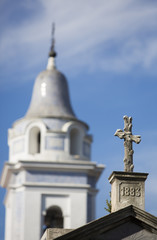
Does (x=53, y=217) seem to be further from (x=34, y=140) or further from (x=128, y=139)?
(x=128, y=139)

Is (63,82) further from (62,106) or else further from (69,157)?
(69,157)

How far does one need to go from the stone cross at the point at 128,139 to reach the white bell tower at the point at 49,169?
25.7 metres

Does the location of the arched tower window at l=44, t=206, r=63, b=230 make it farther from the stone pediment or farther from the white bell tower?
the stone pediment

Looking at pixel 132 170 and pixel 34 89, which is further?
pixel 34 89

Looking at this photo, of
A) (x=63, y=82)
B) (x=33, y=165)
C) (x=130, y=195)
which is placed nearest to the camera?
(x=130, y=195)

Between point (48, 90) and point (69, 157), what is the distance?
4.44 metres

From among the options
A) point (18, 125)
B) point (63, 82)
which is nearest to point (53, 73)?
point (63, 82)

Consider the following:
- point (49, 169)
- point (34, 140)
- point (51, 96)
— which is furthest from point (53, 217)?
point (51, 96)

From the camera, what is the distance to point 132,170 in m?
19.5

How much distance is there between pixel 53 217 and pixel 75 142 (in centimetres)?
455

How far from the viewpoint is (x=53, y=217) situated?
157ft

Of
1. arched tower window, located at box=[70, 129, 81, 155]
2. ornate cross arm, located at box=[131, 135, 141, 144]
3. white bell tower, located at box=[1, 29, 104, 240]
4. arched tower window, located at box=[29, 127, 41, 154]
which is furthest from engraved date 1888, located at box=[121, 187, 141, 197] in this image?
arched tower window, located at box=[70, 129, 81, 155]

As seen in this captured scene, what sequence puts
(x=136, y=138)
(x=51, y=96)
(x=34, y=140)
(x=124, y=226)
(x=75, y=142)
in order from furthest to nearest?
(x=51, y=96) → (x=75, y=142) → (x=34, y=140) → (x=136, y=138) → (x=124, y=226)

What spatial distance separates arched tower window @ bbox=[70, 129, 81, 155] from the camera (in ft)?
160
